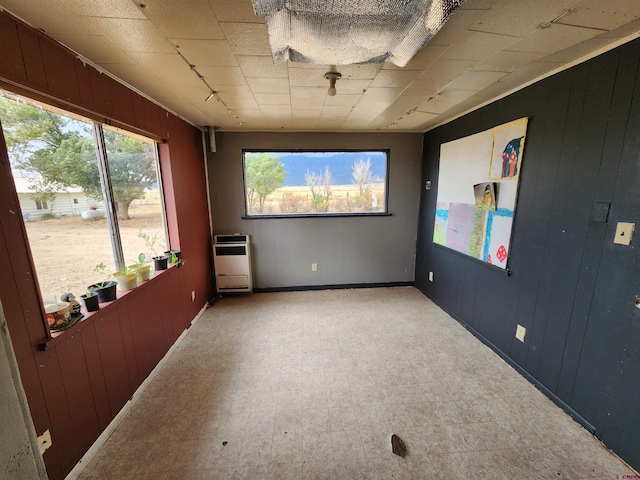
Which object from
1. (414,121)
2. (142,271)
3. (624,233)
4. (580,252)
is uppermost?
(414,121)

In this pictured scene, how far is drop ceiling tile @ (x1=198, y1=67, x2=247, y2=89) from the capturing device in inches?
65.7

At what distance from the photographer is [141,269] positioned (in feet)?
6.59

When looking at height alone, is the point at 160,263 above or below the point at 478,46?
below

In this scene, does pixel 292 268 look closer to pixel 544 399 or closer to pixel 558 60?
pixel 544 399

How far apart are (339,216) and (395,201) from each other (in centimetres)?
85

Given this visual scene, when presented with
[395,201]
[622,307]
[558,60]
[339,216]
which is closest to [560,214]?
[622,307]

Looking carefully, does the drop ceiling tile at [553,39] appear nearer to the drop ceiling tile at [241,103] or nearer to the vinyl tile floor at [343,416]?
the drop ceiling tile at [241,103]

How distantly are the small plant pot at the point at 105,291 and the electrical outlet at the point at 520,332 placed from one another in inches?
119

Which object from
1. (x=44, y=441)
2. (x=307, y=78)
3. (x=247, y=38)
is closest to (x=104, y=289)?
(x=44, y=441)

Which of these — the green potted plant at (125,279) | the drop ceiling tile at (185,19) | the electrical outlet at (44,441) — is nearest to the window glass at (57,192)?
the green potted plant at (125,279)

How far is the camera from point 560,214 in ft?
5.73

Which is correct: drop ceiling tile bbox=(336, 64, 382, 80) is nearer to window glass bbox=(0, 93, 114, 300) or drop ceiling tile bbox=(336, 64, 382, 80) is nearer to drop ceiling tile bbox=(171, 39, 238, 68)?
drop ceiling tile bbox=(171, 39, 238, 68)

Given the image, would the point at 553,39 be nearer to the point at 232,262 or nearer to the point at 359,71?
the point at 359,71

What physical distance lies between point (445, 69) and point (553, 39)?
0.53 m
